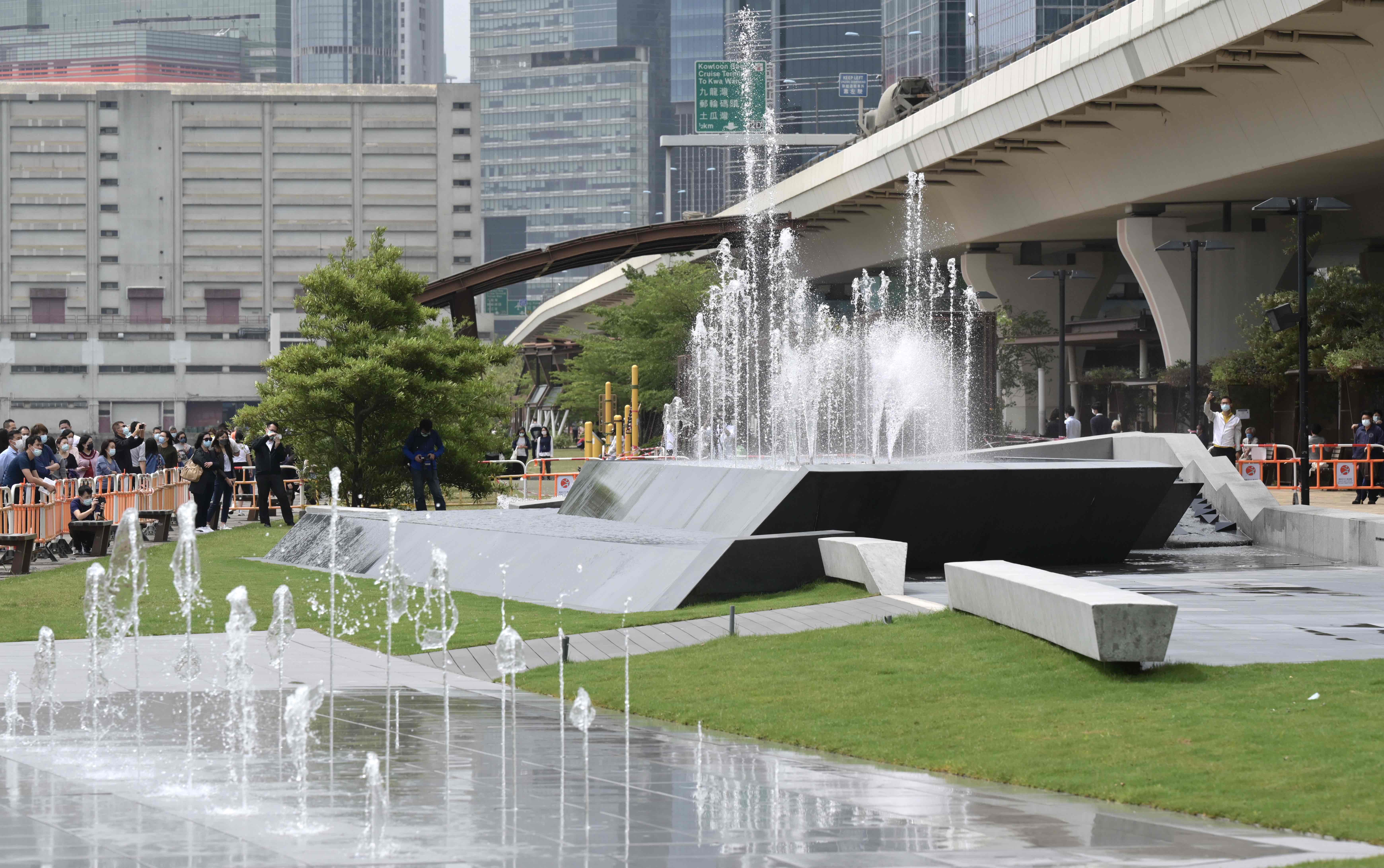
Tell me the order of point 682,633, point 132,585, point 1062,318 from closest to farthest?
1. point 682,633
2. point 132,585
3. point 1062,318

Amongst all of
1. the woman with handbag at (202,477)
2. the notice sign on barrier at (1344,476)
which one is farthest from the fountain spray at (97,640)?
the notice sign on barrier at (1344,476)

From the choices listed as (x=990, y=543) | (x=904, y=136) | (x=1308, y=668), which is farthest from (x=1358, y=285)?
(x=1308, y=668)

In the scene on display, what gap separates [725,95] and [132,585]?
69632mm

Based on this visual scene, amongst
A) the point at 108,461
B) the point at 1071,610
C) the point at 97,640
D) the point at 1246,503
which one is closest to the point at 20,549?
the point at 108,461

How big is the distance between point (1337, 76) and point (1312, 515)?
11585 mm

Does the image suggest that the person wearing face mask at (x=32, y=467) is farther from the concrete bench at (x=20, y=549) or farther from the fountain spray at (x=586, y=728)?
the fountain spray at (x=586, y=728)

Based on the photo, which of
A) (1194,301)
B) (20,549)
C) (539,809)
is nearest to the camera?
(539,809)

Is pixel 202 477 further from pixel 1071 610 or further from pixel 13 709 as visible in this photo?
pixel 1071 610

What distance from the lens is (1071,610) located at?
9.44 metres

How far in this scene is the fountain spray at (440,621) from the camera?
8898 mm

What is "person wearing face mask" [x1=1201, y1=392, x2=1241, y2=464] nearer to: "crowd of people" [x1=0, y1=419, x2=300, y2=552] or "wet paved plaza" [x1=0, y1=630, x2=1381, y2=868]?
"crowd of people" [x1=0, y1=419, x2=300, y2=552]

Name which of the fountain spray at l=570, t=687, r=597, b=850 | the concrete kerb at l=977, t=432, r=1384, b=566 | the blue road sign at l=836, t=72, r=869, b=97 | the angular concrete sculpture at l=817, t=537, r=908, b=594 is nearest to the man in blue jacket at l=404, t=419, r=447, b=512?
the concrete kerb at l=977, t=432, r=1384, b=566

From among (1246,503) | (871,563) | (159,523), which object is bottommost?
(159,523)

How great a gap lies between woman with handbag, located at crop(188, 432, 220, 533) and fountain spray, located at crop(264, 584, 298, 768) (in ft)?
32.2
